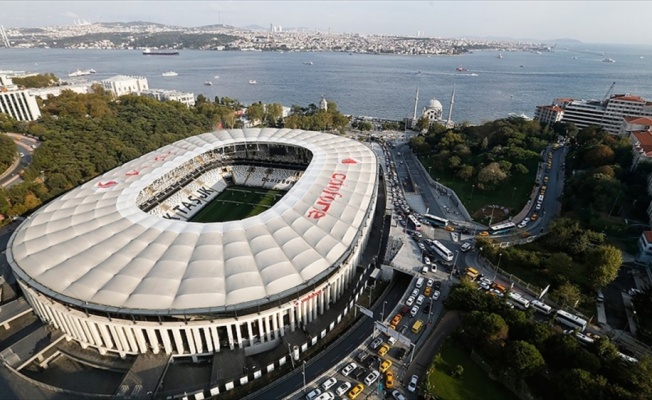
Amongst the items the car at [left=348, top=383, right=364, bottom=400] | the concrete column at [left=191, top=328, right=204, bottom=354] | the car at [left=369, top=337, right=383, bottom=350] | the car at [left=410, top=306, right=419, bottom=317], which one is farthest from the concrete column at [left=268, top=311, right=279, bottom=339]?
the car at [left=410, top=306, right=419, bottom=317]

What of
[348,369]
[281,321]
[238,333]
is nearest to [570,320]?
[348,369]

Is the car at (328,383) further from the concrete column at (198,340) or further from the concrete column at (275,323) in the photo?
the concrete column at (198,340)

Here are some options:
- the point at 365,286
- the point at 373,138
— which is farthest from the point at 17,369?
the point at 373,138

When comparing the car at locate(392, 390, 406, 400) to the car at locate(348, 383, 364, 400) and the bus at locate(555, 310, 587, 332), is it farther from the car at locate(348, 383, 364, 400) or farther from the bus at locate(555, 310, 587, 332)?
the bus at locate(555, 310, 587, 332)

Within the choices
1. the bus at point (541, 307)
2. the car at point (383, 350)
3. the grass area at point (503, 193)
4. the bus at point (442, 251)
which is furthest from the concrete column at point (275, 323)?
the grass area at point (503, 193)

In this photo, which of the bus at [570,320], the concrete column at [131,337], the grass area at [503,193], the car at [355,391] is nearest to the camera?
the car at [355,391]

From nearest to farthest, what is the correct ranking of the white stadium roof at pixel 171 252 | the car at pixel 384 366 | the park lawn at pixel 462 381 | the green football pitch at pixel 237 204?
1. the park lawn at pixel 462 381
2. the white stadium roof at pixel 171 252
3. the car at pixel 384 366
4. the green football pitch at pixel 237 204
